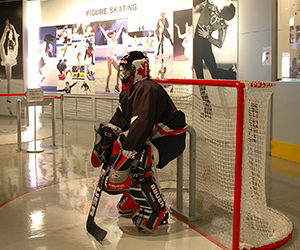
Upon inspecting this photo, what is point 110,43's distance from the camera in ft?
30.9

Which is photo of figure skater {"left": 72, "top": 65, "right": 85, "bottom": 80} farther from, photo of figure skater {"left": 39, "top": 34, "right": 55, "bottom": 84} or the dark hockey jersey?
the dark hockey jersey

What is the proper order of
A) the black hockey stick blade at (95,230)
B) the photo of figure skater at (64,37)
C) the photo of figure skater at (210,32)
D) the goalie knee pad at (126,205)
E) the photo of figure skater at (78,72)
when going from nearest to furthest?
the black hockey stick blade at (95,230)
the goalie knee pad at (126,205)
the photo of figure skater at (210,32)
the photo of figure skater at (78,72)
the photo of figure skater at (64,37)

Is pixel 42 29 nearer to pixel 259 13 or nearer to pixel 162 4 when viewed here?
pixel 162 4

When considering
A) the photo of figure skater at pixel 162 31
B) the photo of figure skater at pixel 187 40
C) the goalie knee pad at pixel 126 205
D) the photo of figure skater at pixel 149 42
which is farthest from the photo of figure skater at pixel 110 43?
the goalie knee pad at pixel 126 205

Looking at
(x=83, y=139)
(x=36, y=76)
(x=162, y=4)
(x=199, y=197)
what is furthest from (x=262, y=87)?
(x=36, y=76)

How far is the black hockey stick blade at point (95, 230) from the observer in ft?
9.11

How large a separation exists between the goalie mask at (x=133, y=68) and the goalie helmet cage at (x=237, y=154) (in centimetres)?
44

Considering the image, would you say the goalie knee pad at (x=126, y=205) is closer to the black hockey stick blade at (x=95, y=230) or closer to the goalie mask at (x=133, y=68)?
the black hockey stick blade at (x=95, y=230)

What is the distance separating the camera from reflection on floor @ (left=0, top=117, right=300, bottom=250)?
2.75 m

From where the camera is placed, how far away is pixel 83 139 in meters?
7.20

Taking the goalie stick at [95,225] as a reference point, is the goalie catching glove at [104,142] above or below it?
above

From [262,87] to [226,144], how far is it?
923 millimetres

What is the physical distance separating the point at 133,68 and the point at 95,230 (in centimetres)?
132

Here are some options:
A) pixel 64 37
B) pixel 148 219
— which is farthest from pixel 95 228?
pixel 64 37
